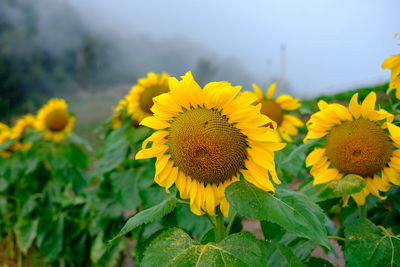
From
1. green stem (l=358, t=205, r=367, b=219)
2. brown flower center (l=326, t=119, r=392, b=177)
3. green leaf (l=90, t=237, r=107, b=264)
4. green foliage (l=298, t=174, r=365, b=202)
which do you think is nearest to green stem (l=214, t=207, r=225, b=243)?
green foliage (l=298, t=174, r=365, b=202)

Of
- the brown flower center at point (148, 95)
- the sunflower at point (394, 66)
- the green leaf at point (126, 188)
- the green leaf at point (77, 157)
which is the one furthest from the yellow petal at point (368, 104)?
the green leaf at point (77, 157)

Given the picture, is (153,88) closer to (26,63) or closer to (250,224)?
(250,224)

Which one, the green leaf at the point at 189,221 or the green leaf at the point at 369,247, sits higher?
the green leaf at the point at 369,247

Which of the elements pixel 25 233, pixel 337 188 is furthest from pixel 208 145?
pixel 25 233

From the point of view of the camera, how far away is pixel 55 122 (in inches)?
135

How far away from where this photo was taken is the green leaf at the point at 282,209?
834 mm

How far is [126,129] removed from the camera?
2.33 m

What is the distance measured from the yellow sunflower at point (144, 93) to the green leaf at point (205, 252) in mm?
1412

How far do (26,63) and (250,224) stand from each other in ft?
83.7

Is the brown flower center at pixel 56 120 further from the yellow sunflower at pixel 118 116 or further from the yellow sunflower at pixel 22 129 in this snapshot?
the yellow sunflower at pixel 118 116

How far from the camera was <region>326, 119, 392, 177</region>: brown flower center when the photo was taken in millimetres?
1184

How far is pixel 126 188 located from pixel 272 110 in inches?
45.5

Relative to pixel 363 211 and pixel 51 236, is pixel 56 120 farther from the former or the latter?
pixel 363 211

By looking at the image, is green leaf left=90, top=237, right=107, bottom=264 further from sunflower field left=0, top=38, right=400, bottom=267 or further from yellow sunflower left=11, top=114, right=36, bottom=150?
yellow sunflower left=11, top=114, right=36, bottom=150
